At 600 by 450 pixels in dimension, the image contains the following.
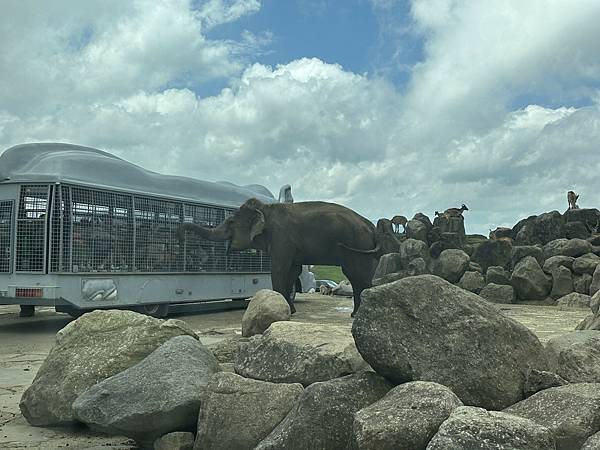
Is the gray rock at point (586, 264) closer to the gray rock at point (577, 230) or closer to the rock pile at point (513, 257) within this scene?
the rock pile at point (513, 257)

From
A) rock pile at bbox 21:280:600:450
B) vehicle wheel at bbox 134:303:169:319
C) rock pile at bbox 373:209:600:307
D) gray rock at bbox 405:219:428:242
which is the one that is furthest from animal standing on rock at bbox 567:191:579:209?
rock pile at bbox 21:280:600:450

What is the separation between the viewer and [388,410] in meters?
3.96

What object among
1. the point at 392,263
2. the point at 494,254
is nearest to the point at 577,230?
the point at 494,254

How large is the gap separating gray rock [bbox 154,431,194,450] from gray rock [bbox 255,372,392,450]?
730mm

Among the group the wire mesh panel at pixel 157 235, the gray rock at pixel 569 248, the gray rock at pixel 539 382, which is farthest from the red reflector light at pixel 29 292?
the gray rock at pixel 569 248

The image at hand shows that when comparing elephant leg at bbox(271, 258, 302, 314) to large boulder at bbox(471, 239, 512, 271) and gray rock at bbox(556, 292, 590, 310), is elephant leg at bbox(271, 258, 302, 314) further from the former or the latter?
large boulder at bbox(471, 239, 512, 271)

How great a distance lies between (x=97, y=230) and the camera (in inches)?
484

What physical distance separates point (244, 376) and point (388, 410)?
5.99 feet

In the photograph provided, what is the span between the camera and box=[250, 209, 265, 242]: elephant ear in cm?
1490

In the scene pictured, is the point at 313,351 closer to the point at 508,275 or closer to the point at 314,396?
the point at 314,396

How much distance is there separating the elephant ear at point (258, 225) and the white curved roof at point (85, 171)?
1.24 m

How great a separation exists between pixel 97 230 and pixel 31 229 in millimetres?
1095

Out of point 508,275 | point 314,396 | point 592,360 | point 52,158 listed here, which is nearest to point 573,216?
point 508,275

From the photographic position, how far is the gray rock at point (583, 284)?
1962 centimetres
